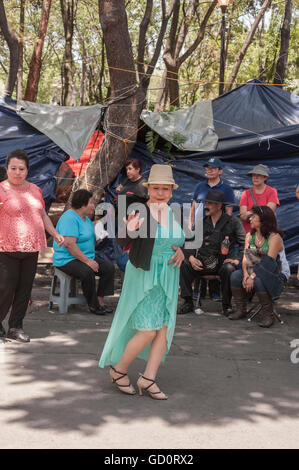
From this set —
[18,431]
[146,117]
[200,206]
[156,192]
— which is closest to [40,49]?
[146,117]

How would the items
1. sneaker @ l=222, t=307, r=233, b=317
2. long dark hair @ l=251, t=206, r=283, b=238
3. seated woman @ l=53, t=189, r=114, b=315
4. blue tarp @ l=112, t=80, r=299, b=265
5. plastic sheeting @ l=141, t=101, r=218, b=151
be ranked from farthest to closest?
plastic sheeting @ l=141, t=101, r=218, b=151 < blue tarp @ l=112, t=80, r=299, b=265 < sneaker @ l=222, t=307, r=233, b=317 < seated woman @ l=53, t=189, r=114, b=315 < long dark hair @ l=251, t=206, r=283, b=238

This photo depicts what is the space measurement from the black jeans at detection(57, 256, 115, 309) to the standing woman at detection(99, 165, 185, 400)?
2.71 metres

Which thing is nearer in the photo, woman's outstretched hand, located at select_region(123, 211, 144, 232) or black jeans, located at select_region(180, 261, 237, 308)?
woman's outstretched hand, located at select_region(123, 211, 144, 232)

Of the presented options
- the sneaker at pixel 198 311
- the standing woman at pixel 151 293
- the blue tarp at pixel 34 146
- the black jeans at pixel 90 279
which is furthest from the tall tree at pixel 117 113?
the standing woman at pixel 151 293

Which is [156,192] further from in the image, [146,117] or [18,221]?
[146,117]

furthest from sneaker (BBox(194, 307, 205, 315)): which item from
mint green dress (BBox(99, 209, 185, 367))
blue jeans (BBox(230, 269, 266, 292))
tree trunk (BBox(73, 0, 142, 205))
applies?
mint green dress (BBox(99, 209, 185, 367))

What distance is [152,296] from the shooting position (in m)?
4.87

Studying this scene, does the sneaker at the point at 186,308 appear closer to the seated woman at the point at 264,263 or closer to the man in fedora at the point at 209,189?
the man in fedora at the point at 209,189

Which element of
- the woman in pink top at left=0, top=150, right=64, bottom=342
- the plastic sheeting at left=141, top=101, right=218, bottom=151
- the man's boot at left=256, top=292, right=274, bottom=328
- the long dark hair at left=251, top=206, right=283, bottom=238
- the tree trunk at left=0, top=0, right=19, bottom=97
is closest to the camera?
the woman in pink top at left=0, top=150, right=64, bottom=342

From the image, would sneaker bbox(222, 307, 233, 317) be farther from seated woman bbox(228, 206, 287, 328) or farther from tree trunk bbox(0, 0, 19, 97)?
tree trunk bbox(0, 0, 19, 97)

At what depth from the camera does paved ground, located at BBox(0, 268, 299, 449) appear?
394cm

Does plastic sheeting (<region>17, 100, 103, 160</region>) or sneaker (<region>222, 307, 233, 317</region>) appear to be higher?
plastic sheeting (<region>17, 100, 103, 160</region>)

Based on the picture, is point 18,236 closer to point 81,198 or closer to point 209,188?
point 81,198

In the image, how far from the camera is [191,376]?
5.34m
